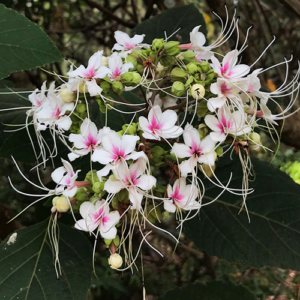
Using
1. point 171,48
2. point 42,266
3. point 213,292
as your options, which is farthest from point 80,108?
point 213,292

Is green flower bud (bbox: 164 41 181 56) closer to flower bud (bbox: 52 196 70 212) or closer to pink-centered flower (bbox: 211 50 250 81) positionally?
pink-centered flower (bbox: 211 50 250 81)

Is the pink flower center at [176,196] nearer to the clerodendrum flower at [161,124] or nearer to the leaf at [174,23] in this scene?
the clerodendrum flower at [161,124]

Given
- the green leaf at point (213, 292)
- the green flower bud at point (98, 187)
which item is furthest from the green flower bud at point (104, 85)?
the green leaf at point (213, 292)

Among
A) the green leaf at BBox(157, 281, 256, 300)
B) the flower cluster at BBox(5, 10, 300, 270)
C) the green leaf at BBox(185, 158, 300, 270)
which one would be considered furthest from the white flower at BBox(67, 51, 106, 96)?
the green leaf at BBox(157, 281, 256, 300)

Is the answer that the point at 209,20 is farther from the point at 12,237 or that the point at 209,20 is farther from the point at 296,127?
the point at 12,237

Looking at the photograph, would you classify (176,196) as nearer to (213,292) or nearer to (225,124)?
(225,124)

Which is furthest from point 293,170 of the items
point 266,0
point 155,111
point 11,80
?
point 266,0
